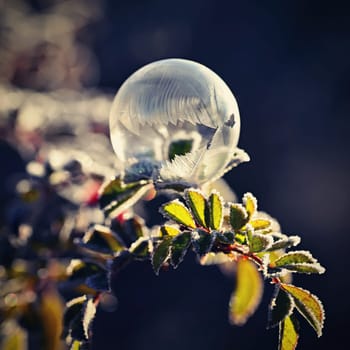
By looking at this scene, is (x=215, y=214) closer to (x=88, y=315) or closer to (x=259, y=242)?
(x=259, y=242)

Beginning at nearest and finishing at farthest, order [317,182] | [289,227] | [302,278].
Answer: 1. [302,278]
2. [289,227]
3. [317,182]

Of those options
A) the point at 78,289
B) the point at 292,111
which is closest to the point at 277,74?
the point at 292,111

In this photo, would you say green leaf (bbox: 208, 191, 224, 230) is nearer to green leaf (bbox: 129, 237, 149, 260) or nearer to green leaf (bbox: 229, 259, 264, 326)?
green leaf (bbox: 129, 237, 149, 260)

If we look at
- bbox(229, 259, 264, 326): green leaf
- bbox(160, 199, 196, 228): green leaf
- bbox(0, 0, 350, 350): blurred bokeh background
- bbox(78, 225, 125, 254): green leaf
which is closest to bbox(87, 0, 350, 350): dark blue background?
bbox(0, 0, 350, 350): blurred bokeh background

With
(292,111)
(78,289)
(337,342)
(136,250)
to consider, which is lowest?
(337,342)

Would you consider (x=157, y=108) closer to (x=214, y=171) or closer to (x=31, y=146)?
(x=214, y=171)

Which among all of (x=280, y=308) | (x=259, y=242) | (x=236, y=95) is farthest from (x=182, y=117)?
(x=236, y=95)
